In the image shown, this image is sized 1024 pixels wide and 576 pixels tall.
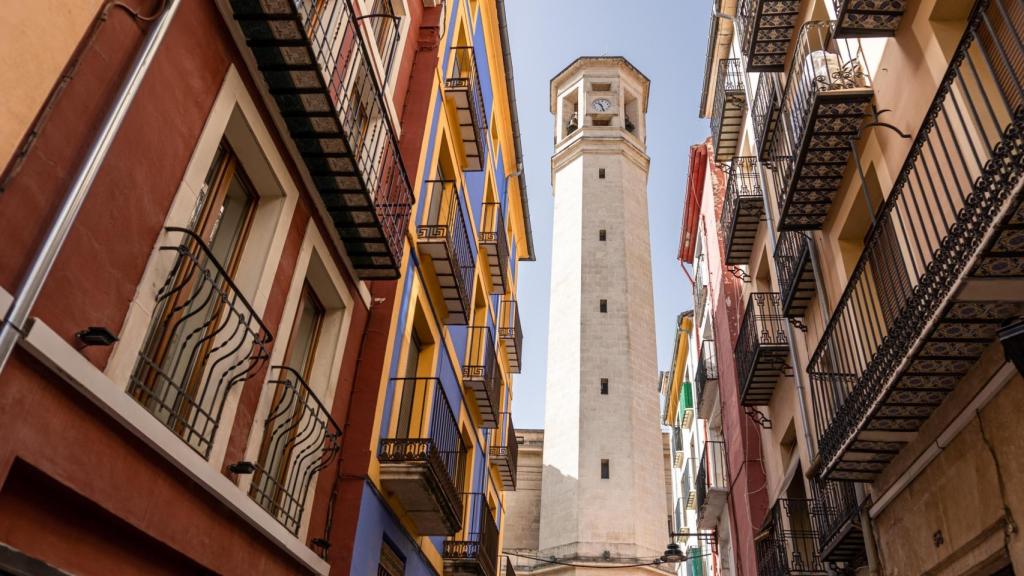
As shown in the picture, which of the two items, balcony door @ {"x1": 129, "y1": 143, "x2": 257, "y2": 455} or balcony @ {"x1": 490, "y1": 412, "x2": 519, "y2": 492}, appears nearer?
balcony door @ {"x1": 129, "y1": 143, "x2": 257, "y2": 455}

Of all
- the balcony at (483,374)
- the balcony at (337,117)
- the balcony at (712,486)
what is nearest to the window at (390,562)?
the balcony at (337,117)

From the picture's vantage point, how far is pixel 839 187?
9484 mm

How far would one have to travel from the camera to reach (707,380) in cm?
1944

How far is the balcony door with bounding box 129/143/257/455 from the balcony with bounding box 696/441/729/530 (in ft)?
44.3

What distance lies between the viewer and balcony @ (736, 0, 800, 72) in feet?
36.2

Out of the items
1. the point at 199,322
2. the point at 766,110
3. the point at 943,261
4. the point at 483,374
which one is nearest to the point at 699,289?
the point at 483,374

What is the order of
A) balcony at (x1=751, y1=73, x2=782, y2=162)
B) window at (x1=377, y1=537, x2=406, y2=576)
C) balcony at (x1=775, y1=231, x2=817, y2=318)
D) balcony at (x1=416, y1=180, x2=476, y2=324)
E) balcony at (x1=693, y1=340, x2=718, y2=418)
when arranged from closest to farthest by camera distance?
window at (x1=377, y1=537, x2=406, y2=576), balcony at (x1=775, y1=231, x2=817, y2=318), balcony at (x1=751, y1=73, x2=782, y2=162), balcony at (x1=416, y1=180, x2=476, y2=324), balcony at (x1=693, y1=340, x2=718, y2=418)

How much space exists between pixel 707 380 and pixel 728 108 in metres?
6.80

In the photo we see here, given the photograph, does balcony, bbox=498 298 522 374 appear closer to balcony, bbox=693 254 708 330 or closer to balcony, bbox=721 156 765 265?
balcony, bbox=693 254 708 330

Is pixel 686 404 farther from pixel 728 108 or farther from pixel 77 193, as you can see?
pixel 77 193

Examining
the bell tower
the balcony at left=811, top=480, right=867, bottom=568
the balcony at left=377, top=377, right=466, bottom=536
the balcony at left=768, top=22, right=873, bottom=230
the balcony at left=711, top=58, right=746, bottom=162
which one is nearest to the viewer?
the balcony at left=768, top=22, right=873, bottom=230

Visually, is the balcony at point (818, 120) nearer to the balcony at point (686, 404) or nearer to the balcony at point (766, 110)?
the balcony at point (766, 110)

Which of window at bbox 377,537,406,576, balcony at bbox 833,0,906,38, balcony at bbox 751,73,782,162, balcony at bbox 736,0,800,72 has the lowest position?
window at bbox 377,537,406,576

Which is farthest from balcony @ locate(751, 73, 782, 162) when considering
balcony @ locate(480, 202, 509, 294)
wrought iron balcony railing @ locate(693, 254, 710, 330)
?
wrought iron balcony railing @ locate(693, 254, 710, 330)
